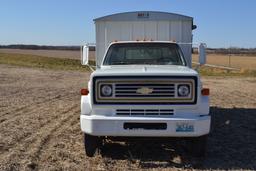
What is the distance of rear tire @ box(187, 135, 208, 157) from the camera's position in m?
8.41

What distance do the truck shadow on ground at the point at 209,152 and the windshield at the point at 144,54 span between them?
1.52 meters

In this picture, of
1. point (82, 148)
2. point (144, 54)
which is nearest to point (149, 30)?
point (144, 54)

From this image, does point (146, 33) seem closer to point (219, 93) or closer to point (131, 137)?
point (131, 137)

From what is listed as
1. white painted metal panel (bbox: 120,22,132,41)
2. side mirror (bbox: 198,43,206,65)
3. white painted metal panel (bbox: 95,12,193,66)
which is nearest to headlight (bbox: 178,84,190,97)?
side mirror (bbox: 198,43,206,65)

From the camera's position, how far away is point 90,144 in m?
8.46

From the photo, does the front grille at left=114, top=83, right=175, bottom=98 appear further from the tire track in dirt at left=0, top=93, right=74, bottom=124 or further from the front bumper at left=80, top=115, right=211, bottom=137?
the tire track in dirt at left=0, top=93, right=74, bottom=124

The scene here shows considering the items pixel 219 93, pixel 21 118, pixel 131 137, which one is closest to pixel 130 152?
pixel 131 137

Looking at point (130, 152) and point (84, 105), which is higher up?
point (84, 105)

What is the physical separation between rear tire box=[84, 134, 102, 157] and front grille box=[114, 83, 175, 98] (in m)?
0.90

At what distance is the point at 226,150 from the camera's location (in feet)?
30.3

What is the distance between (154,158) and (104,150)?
0.98m

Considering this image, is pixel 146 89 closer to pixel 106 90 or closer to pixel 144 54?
pixel 106 90

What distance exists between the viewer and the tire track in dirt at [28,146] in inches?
316

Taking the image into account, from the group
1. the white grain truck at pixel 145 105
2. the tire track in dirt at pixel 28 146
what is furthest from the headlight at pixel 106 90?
the tire track in dirt at pixel 28 146
